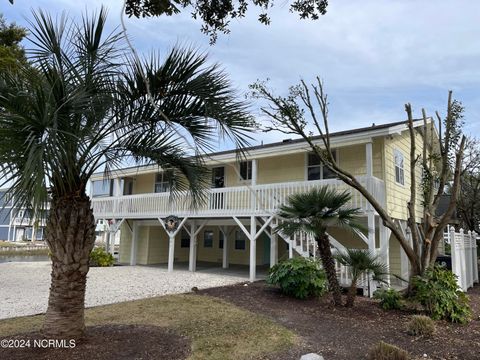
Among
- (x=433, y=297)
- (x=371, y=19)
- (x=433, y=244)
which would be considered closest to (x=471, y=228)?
(x=433, y=244)

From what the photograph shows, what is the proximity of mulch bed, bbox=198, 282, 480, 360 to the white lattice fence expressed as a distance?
110 cm

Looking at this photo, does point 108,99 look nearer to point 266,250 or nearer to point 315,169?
point 315,169

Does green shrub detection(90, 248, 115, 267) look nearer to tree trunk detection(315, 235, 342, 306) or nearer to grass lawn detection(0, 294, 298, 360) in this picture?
grass lawn detection(0, 294, 298, 360)

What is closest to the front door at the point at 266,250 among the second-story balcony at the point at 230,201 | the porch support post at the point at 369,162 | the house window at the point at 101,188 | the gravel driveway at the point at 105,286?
the gravel driveway at the point at 105,286

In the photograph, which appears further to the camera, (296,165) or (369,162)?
(296,165)

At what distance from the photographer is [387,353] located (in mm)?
4652

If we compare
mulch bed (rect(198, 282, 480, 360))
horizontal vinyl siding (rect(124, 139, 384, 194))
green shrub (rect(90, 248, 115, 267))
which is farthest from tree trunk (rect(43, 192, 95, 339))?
green shrub (rect(90, 248, 115, 267))

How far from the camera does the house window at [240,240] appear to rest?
59.1 feet

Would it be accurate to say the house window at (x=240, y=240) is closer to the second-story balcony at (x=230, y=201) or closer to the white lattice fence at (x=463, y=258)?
the second-story balcony at (x=230, y=201)

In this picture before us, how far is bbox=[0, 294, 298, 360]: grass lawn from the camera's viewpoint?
5.30 m

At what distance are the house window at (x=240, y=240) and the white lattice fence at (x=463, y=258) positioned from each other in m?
9.08

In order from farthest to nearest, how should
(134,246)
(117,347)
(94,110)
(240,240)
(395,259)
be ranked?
(134,246) < (240,240) < (395,259) < (117,347) < (94,110)

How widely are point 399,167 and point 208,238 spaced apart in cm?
1006

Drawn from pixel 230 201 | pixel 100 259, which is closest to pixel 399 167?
pixel 230 201
